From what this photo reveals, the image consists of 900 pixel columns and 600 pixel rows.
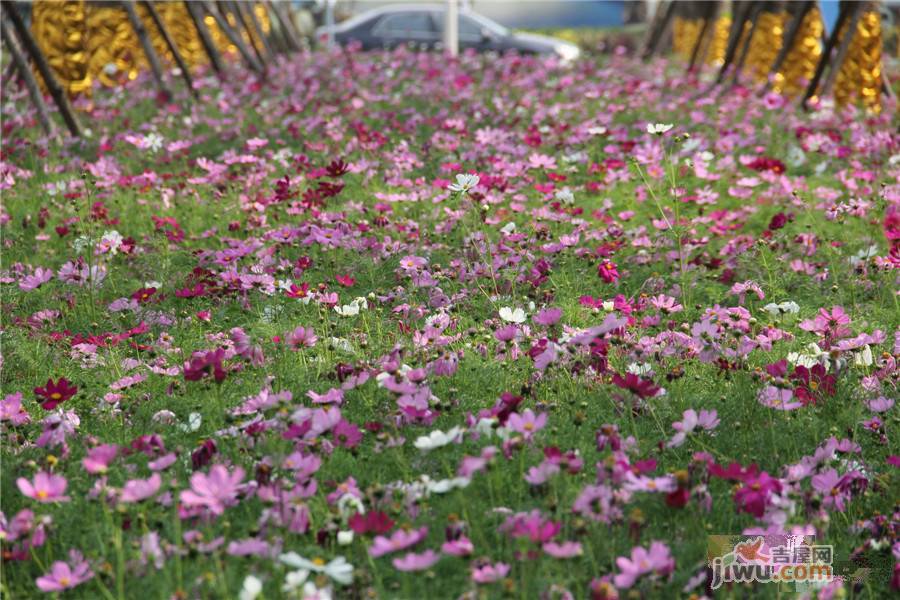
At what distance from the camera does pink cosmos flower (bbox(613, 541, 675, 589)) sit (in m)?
2.04

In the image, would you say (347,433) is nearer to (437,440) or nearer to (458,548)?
(437,440)

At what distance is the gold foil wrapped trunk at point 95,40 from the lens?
29.0 feet

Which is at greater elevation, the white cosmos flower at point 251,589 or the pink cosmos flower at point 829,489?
the white cosmos flower at point 251,589

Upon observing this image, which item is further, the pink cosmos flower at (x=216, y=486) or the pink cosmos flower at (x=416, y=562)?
the pink cosmos flower at (x=216, y=486)

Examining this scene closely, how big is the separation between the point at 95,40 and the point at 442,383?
9.37m

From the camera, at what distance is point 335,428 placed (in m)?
2.55

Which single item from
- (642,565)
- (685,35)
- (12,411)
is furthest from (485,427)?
(685,35)

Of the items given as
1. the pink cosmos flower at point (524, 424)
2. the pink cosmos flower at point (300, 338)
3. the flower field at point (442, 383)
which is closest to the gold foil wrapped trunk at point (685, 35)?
the flower field at point (442, 383)

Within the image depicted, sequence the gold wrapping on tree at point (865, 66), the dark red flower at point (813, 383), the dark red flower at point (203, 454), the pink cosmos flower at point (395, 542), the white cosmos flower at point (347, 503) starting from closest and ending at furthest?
the pink cosmos flower at point (395, 542) → the white cosmos flower at point (347, 503) → the dark red flower at point (203, 454) → the dark red flower at point (813, 383) → the gold wrapping on tree at point (865, 66)

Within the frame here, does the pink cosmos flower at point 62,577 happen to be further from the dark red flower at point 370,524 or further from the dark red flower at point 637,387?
the dark red flower at point 637,387

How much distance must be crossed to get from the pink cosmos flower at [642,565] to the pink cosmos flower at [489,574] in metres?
0.24

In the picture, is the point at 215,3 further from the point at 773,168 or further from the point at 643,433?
the point at 643,433

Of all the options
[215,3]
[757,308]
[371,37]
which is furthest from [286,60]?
[757,308]

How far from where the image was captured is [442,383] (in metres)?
3.16
